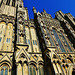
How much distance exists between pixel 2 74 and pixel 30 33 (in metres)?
7.63

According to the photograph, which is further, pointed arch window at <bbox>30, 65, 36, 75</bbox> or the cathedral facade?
pointed arch window at <bbox>30, 65, 36, 75</bbox>

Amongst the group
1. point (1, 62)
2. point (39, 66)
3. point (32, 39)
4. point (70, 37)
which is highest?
Answer: point (70, 37)

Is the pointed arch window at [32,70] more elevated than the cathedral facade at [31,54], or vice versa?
the cathedral facade at [31,54]

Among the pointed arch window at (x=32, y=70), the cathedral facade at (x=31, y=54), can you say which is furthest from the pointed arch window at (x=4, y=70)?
the pointed arch window at (x=32, y=70)

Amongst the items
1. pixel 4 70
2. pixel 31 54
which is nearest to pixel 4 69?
pixel 4 70

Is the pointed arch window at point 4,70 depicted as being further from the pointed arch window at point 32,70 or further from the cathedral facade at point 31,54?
the pointed arch window at point 32,70

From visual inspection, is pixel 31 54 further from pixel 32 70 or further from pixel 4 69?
pixel 4 69

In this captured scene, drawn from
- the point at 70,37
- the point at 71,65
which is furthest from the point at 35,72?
the point at 70,37

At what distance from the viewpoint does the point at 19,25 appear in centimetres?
1255

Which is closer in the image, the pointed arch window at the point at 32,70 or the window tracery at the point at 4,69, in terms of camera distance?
the window tracery at the point at 4,69

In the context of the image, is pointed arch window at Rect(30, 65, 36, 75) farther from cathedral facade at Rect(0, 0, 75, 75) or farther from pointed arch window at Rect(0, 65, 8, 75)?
pointed arch window at Rect(0, 65, 8, 75)

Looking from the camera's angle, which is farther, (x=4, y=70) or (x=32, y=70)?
(x=32, y=70)

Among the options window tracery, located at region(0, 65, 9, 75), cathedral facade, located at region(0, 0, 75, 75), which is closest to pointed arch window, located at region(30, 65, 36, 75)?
cathedral facade, located at region(0, 0, 75, 75)

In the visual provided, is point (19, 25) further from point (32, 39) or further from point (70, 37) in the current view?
point (70, 37)
